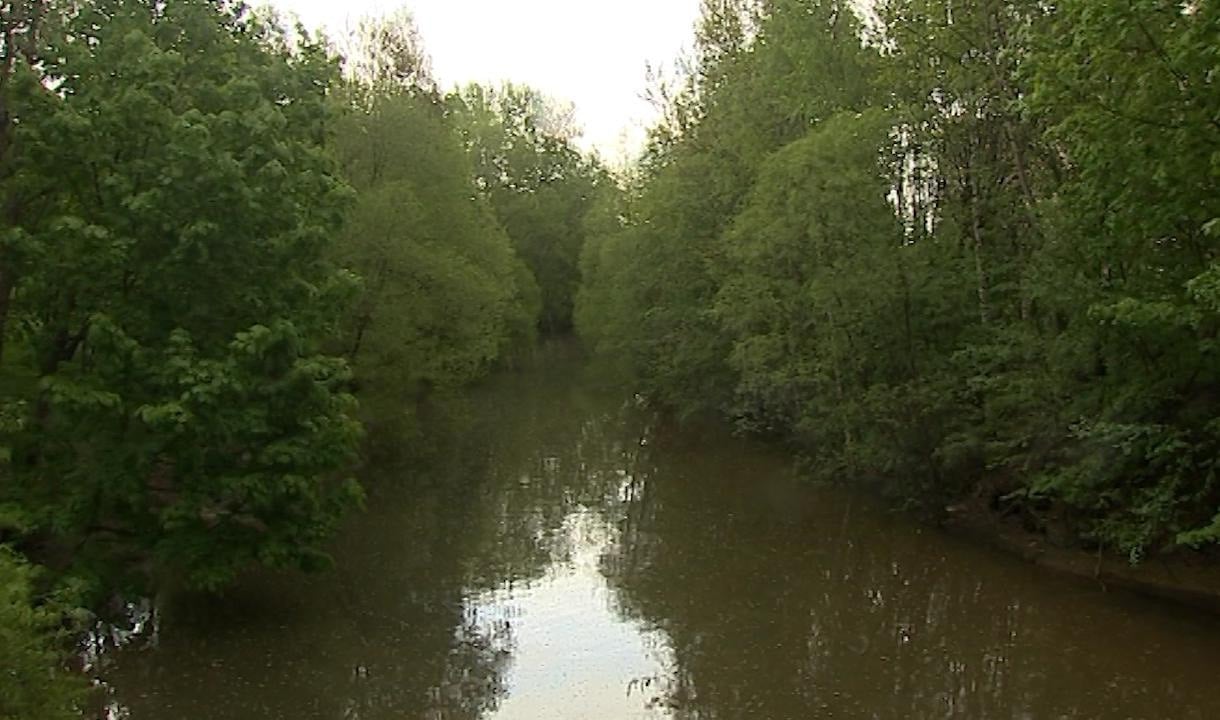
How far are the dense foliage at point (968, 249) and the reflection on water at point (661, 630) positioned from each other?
1895mm

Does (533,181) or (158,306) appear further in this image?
(533,181)

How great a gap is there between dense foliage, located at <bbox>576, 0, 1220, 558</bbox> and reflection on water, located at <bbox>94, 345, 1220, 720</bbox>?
1.90 metres

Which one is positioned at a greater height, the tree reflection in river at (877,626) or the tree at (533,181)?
the tree at (533,181)

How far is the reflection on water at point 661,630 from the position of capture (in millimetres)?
14859

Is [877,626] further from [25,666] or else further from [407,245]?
[407,245]

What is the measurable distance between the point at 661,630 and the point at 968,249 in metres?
11.5

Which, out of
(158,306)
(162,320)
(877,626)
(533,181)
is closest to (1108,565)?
(877,626)

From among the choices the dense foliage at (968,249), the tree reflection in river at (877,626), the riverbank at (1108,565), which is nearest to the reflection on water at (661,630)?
the tree reflection in river at (877,626)

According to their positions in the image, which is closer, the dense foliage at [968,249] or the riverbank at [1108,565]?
the dense foliage at [968,249]

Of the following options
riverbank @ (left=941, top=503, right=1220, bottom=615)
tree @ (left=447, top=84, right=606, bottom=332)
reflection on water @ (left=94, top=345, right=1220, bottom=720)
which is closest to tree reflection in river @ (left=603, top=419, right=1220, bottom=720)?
reflection on water @ (left=94, top=345, right=1220, bottom=720)

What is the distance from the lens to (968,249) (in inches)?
962

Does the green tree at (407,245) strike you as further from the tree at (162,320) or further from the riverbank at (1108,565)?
the riverbank at (1108,565)

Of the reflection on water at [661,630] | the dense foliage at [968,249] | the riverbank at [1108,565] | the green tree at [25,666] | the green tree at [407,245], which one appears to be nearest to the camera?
the green tree at [25,666]

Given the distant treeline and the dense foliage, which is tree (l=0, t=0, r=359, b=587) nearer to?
the distant treeline
